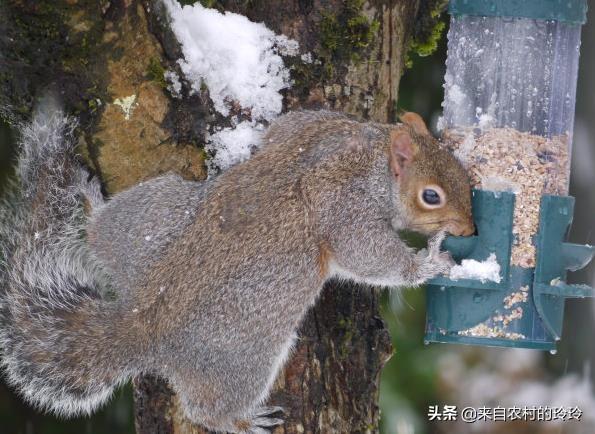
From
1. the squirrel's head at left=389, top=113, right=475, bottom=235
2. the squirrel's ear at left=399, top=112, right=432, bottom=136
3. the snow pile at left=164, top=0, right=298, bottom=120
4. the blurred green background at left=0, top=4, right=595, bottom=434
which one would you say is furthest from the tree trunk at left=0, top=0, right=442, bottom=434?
the blurred green background at left=0, top=4, right=595, bottom=434

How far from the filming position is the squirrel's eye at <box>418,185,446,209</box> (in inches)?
129

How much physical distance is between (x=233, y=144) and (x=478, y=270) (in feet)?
3.53

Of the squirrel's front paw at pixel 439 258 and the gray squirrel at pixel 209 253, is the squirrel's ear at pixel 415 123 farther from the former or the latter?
the squirrel's front paw at pixel 439 258

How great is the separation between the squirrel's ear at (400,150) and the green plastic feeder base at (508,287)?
1.00ft

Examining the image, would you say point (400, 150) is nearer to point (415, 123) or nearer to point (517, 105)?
point (415, 123)

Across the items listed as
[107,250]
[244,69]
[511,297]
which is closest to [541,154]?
[511,297]

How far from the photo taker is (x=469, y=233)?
3.28m

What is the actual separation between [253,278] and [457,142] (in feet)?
3.35

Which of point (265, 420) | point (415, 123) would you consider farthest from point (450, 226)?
point (265, 420)

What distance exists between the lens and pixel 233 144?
3.32 m

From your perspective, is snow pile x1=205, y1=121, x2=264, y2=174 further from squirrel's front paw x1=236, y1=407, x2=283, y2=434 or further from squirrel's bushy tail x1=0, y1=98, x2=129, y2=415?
squirrel's front paw x1=236, y1=407, x2=283, y2=434

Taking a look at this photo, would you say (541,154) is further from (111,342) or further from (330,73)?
(111,342)

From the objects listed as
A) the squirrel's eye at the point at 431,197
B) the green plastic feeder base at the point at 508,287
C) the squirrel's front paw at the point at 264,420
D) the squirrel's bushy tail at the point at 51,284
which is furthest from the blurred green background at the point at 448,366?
the squirrel's front paw at the point at 264,420

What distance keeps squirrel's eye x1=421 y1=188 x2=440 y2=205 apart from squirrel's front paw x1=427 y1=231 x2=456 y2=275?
124mm
